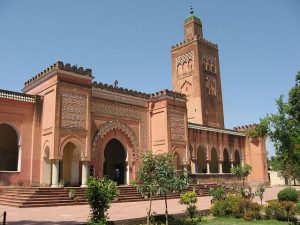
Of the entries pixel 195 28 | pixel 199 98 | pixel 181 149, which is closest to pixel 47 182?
pixel 181 149

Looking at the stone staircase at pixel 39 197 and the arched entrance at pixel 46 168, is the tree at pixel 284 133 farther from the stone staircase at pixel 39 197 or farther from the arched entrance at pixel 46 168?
the arched entrance at pixel 46 168

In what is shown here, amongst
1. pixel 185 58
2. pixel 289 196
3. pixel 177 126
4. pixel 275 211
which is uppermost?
pixel 185 58

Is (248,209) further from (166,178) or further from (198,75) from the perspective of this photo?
(198,75)

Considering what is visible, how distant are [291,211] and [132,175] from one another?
482 inches

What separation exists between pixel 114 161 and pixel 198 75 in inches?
647

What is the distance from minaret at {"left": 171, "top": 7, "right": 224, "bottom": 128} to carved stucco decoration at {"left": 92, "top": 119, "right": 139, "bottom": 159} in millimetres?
13717

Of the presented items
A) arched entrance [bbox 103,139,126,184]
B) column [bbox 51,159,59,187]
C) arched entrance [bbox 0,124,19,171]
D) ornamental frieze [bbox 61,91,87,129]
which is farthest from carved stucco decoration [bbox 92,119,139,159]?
arched entrance [bbox 0,124,19,171]

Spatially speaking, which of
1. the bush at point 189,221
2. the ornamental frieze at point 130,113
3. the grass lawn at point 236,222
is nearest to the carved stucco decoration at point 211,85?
the ornamental frieze at point 130,113

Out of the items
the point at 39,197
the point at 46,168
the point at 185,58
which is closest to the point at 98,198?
the point at 39,197

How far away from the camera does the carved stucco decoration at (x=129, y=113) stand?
21.4 m

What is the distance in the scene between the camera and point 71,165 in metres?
20.3

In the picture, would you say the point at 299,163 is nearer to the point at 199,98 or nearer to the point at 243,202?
the point at 243,202

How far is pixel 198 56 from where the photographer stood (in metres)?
37.0

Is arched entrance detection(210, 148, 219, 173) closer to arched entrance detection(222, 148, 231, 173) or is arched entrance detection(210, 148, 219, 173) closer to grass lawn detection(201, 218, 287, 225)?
arched entrance detection(222, 148, 231, 173)
